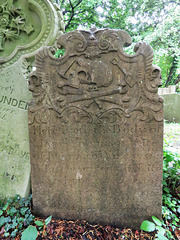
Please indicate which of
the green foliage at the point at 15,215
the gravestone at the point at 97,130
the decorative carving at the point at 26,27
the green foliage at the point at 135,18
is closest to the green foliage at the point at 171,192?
the gravestone at the point at 97,130

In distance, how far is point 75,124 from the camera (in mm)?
2004

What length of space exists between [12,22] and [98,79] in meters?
1.49

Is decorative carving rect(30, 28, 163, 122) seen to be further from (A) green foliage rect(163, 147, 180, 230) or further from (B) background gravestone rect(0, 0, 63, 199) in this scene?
(A) green foliage rect(163, 147, 180, 230)

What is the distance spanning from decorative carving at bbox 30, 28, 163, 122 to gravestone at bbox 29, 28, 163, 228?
0.01m

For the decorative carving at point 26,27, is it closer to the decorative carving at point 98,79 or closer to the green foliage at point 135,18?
the decorative carving at point 98,79

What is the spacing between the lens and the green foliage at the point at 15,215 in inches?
78.2

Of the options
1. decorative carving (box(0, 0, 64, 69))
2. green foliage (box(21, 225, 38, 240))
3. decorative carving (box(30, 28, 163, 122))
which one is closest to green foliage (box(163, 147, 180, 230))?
decorative carving (box(30, 28, 163, 122))

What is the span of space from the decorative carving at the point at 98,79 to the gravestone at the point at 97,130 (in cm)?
1

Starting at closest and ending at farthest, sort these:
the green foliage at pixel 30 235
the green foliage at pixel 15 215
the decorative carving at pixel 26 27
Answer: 1. the green foliage at pixel 30 235
2. the green foliage at pixel 15 215
3. the decorative carving at pixel 26 27

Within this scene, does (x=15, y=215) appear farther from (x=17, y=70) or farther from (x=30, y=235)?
(x=17, y=70)

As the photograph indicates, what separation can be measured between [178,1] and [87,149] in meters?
9.58

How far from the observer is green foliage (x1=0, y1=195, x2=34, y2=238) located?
1986 millimetres

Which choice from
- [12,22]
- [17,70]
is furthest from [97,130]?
[12,22]

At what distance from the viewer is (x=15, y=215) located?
2.17m
